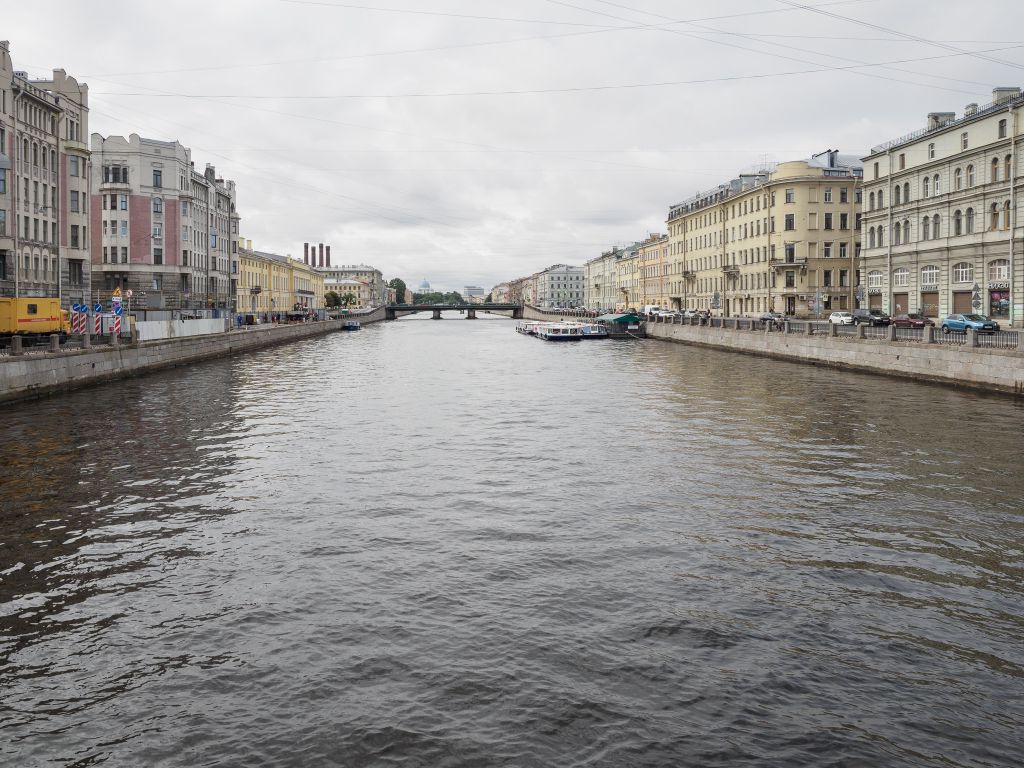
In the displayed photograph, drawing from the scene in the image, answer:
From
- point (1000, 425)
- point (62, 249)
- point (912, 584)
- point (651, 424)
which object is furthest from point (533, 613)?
point (62, 249)

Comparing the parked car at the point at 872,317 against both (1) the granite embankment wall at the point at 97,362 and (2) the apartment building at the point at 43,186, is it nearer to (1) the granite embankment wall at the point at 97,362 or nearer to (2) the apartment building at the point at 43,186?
(1) the granite embankment wall at the point at 97,362

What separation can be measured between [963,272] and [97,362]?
54.1 m

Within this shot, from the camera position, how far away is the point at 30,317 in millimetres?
41562

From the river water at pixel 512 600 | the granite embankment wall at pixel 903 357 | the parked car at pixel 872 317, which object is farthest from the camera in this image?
the parked car at pixel 872 317

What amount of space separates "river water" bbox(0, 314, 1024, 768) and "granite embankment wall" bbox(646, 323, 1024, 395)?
961 centimetres

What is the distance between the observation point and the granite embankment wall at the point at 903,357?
31531 millimetres

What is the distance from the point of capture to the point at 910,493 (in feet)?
53.0

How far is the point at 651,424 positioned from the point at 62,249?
5061 centimetres

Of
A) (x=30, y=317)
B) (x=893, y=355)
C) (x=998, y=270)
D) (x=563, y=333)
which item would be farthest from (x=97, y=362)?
(x=563, y=333)

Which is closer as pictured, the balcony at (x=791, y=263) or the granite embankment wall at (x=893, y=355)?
the granite embankment wall at (x=893, y=355)

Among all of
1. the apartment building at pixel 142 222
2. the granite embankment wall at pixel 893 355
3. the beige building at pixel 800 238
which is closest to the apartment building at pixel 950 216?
the granite embankment wall at pixel 893 355

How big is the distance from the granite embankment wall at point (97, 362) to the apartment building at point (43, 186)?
1074 cm

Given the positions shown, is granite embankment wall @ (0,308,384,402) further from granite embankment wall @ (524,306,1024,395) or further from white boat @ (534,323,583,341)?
white boat @ (534,323,583,341)

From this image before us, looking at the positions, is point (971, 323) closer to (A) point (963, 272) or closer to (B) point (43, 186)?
(A) point (963, 272)
